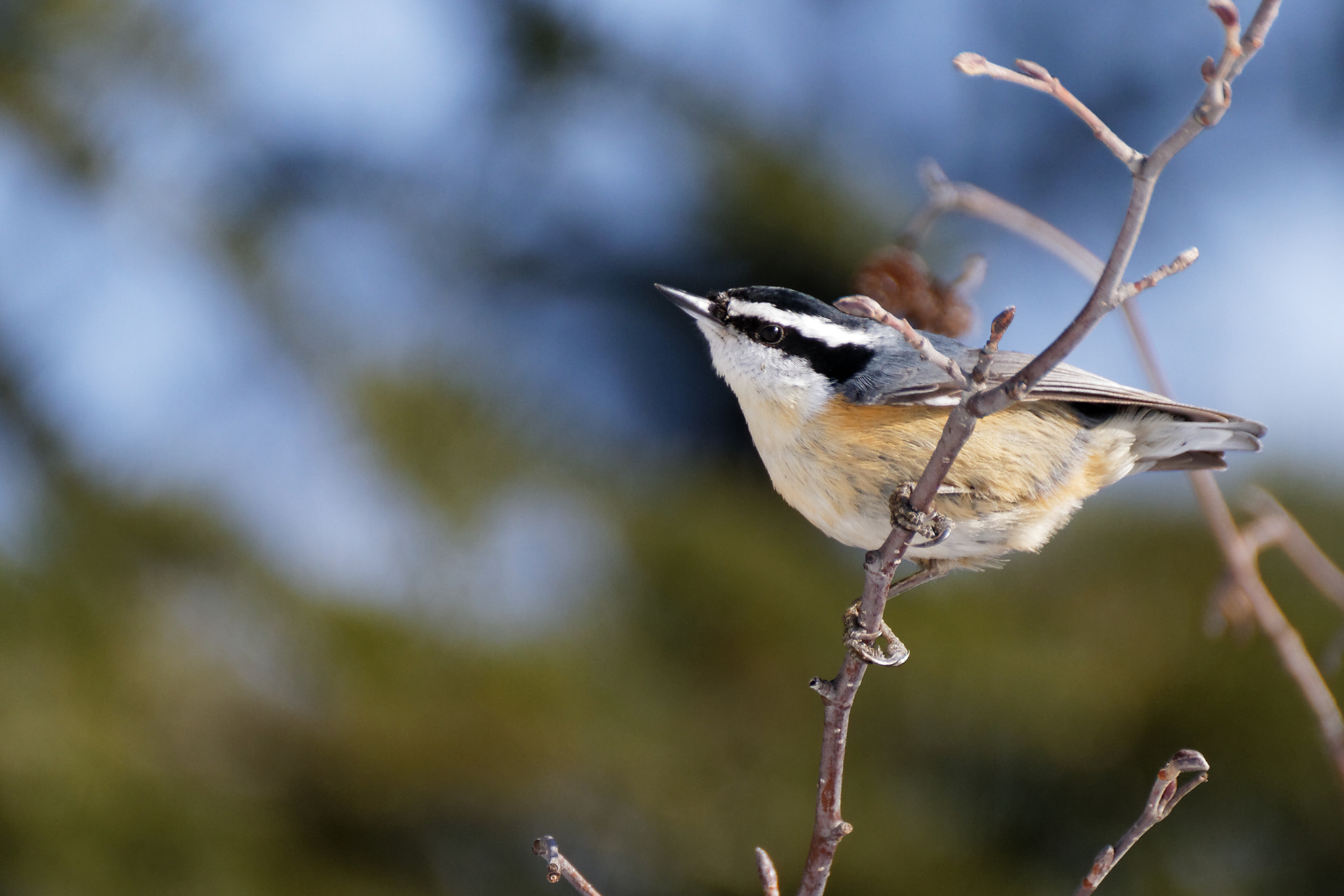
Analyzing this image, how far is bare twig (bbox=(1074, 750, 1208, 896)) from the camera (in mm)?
1062

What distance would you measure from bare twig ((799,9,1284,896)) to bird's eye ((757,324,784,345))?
1.87 ft

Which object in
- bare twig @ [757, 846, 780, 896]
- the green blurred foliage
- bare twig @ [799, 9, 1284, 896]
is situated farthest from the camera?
the green blurred foliage

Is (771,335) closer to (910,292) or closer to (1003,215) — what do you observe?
(910,292)

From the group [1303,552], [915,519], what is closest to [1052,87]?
[915,519]

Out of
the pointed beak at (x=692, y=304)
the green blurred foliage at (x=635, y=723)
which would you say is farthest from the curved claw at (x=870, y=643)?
the green blurred foliage at (x=635, y=723)

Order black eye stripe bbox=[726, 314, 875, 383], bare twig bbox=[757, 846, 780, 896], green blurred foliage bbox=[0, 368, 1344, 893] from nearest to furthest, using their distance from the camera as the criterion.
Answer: bare twig bbox=[757, 846, 780, 896] → black eye stripe bbox=[726, 314, 875, 383] → green blurred foliage bbox=[0, 368, 1344, 893]

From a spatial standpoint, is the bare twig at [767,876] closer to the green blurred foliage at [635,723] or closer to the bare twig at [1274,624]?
the bare twig at [1274,624]

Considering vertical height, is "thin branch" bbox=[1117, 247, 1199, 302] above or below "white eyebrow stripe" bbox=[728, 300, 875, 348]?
below

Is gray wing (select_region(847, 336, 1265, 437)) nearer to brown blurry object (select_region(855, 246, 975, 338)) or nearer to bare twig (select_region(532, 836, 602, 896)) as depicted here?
brown blurry object (select_region(855, 246, 975, 338))

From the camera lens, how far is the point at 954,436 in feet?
3.41

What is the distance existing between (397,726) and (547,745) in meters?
0.60

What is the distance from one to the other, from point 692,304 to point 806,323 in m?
0.21

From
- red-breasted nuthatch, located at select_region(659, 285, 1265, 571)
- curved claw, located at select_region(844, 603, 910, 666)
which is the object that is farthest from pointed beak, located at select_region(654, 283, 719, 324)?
curved claw, located at select_region(844, 603, 910, 666)

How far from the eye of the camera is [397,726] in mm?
4023
